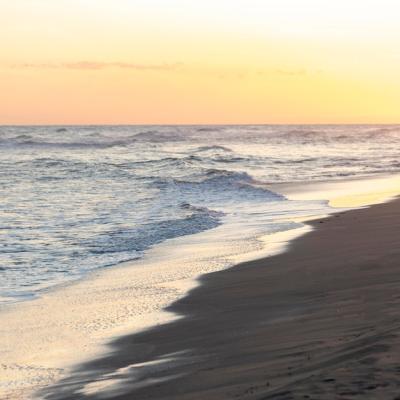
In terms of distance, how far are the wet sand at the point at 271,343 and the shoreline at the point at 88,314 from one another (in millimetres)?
213

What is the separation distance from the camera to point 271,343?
5848mm

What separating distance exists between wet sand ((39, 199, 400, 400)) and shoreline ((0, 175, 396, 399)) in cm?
21

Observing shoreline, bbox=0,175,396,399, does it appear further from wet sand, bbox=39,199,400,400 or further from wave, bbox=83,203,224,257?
wave, bbox=83,203,224,257

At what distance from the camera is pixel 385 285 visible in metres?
7.59

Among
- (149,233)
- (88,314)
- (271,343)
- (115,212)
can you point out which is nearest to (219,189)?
(115,212)

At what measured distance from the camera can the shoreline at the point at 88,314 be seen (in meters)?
5.99

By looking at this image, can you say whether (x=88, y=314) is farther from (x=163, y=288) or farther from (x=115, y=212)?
(x=115, y=212)

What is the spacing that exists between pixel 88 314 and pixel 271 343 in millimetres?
2720

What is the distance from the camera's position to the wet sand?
14.8 ft

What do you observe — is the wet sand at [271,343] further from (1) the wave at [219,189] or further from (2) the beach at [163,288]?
(1) the wave at [219,189]

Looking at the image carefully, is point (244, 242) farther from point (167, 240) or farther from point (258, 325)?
point (258, 325)

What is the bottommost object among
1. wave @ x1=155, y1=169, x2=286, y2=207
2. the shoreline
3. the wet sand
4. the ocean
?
wave @ x1=155, y1=169, x2=286, y2=207

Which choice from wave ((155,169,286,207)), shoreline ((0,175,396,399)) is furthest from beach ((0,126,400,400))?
wave ((155,169,286,207))

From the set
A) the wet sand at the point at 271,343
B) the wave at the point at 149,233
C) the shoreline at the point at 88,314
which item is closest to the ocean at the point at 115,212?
the wave at the point at 149,233
